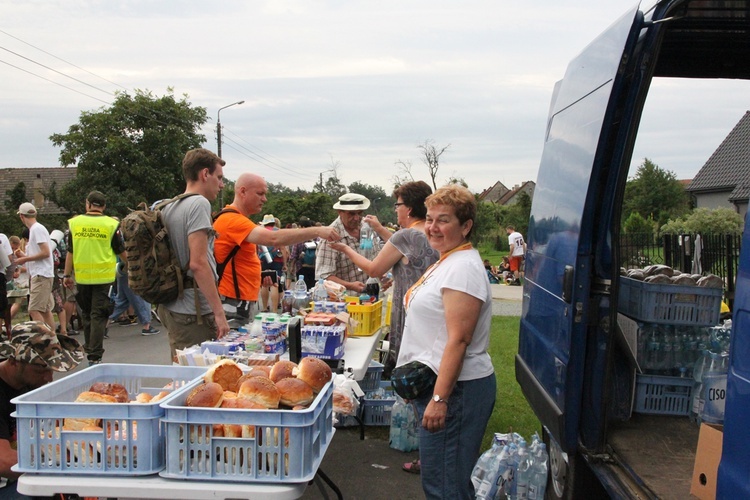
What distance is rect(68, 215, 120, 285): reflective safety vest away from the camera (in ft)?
25.5

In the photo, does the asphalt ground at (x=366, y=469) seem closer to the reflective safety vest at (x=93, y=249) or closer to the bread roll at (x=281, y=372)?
the bread roll at (x=281, y=372)

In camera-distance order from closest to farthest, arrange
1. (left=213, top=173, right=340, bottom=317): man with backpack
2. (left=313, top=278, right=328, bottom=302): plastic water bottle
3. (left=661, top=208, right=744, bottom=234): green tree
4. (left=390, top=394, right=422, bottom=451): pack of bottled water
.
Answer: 1. (left=213, top=173, right=340, bottom=317): man with backpack
2. (left=390, top=394, right=422, bottom=451): pack of bottled water
3. (left=313, top=278, right=328, bottom=302): plastic water bottle
4. (left=661, top=208, right=744, bottom=234): green tree

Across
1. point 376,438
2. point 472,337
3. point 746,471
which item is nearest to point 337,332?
point 472,337

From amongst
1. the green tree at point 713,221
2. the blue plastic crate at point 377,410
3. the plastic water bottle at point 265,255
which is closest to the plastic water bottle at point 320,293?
the blue plastic crate at point 377,410

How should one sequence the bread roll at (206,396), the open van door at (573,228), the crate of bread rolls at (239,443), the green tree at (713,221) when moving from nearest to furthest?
the crate of bread rolls at (239,443) < the bread roll at (206,396) < the open van door at (573,228) < the green tree at (713,221)

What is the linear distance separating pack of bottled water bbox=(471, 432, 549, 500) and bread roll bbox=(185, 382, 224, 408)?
2121 mm

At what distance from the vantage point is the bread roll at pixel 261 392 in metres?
2.41

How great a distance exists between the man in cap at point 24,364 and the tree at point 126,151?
32.1m

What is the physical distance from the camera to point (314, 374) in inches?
106

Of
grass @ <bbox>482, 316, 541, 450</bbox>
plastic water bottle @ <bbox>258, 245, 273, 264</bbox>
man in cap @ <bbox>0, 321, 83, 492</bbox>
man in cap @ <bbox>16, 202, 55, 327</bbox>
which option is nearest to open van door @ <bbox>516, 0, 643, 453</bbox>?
grass @ <bbox>482, 316, 541, 450</bbox>

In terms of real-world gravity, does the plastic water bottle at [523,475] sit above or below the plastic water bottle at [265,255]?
below

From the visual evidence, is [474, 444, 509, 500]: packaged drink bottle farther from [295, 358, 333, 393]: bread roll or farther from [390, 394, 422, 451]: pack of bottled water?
[295, 358, 333, 393]: bread roll

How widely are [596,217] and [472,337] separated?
0.88 m

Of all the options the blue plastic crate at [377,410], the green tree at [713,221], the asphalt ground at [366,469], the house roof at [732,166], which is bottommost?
the asphalt ground at [366,469]
